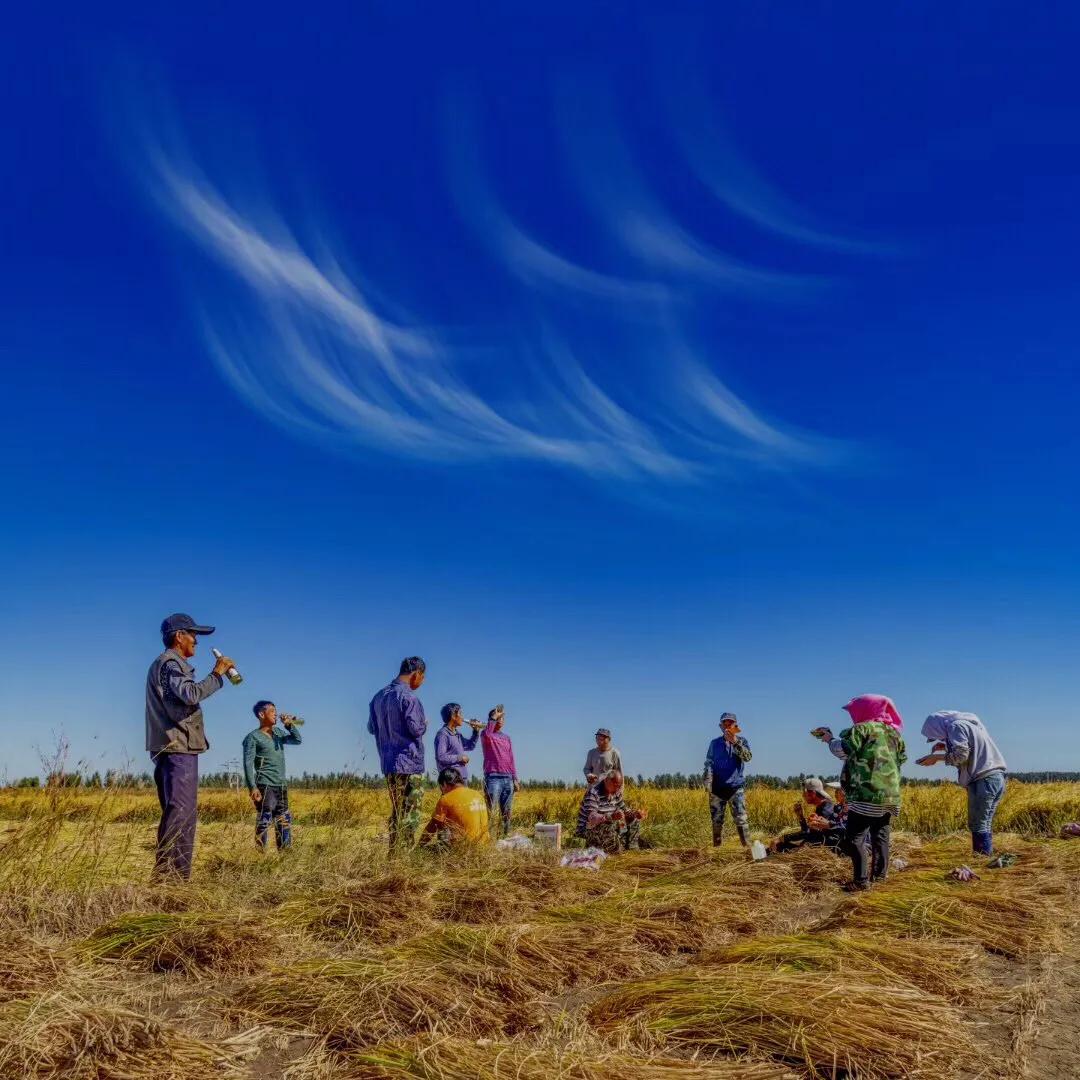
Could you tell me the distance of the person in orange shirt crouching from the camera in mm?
8602

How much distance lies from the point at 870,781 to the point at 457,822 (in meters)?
3.64

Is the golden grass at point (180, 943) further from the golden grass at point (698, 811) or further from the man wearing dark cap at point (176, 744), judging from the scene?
the golden grass at point (698, 811)

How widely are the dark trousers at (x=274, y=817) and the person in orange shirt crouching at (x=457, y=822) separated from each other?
52.0 inches

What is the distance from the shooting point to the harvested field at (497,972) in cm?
301

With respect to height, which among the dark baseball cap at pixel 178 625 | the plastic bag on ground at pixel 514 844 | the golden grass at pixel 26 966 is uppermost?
the dark baseball cap at pixel 178 625

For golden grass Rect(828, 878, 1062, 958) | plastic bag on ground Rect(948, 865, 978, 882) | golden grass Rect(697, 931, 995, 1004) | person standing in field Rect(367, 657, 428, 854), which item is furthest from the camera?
person standing in field Rect(367, 657, 428, 854)

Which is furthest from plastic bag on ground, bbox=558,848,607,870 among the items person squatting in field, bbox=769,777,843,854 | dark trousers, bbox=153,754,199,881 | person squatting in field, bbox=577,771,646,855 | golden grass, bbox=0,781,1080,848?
dark trousers, bbox=153,754,199,881

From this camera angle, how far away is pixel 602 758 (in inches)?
484

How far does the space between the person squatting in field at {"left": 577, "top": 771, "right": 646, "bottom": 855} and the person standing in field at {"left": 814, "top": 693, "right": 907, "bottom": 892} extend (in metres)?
3.99

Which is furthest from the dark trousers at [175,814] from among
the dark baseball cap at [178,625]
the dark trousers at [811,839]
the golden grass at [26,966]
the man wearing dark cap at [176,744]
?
the dark trousers at [811,839]

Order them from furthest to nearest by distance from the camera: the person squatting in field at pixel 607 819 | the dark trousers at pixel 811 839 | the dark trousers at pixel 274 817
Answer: the person squatting in field at pixel 607 819 → the dark trousers at pixel 811 839 → the dark trousers at pixel 274 817

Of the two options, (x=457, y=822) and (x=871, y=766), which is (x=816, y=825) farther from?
(x=457, y=822)

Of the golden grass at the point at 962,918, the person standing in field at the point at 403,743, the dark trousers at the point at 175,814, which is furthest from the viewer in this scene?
the person standing in field at the point at 403,743

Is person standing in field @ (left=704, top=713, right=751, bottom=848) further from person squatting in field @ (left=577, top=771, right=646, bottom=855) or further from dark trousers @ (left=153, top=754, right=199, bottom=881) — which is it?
dark trousers @ (left=153, top=754, right=199, bottom=881)
